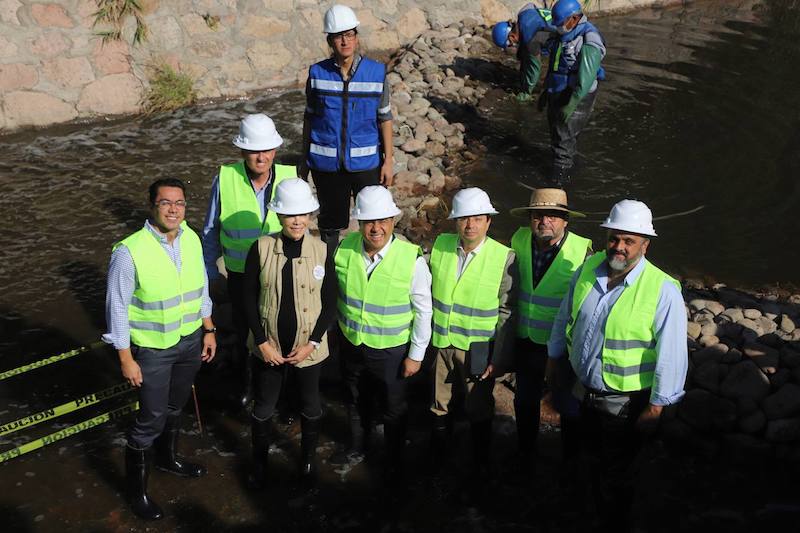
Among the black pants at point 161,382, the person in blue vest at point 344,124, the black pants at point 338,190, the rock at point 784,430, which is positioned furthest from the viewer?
the black pants at point 338,190

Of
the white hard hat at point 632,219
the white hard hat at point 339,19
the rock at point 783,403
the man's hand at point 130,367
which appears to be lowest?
the rock at point 783,403

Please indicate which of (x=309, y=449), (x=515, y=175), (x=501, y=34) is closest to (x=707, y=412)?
(x=309, y=449)

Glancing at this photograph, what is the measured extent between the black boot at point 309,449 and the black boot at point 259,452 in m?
0.23

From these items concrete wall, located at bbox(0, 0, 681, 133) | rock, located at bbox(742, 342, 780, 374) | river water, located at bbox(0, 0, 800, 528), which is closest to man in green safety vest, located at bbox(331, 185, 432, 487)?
river water, located at bbox(0, 0, 800, 528)

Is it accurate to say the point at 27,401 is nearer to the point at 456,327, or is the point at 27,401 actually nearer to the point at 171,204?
the point at 171,204

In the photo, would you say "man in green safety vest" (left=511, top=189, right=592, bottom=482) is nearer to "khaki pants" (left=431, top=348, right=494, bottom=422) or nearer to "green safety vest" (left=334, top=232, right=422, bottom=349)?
"khaki pants" (left=431, top=348, right=494, bottom=422)

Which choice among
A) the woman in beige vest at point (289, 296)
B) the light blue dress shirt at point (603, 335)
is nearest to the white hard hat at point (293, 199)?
the woman in beige vest at point (289, 296)

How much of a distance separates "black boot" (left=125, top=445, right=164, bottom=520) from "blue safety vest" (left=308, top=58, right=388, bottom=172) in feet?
8.48

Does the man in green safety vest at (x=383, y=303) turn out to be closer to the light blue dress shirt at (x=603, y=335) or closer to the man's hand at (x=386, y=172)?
the light blue dress shirt at (x=603, y=335)

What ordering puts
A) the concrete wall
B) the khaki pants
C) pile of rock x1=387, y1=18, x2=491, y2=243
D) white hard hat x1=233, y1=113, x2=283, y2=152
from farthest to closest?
the concrete wall, pile of rock x1=387, y1=18, x2=491, y2=243, white hard hat x1=233, y1=113, x2=283, y2=152, the khaki pants

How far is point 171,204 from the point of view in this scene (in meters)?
4.14

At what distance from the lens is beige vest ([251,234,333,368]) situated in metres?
4.24

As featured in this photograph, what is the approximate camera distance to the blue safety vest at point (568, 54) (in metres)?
7.84

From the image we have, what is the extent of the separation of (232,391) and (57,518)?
A: 1605 mm
